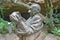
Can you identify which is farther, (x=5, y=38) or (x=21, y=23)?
(x=5, y=38)

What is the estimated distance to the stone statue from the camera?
5.04ft

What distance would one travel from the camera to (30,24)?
5.44 feet

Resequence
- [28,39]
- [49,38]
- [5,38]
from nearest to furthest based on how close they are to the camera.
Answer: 1. [28,39]
2. [49,38]
3. [5,38]

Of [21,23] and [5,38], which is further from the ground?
[21,23]

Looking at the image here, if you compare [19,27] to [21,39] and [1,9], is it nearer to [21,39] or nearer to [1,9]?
[21,39]

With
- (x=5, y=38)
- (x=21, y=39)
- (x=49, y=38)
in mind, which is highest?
(x=21, y=39)

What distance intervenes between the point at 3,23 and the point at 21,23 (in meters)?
0.94

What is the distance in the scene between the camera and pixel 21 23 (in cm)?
153

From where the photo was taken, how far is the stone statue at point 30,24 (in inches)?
60.4

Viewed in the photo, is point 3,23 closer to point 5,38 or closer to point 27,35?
point 5,38

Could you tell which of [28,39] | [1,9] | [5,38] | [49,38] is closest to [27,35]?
[28,39]

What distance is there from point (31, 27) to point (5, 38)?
2.43ft

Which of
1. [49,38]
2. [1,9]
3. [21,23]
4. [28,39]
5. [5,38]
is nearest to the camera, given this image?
[21,23]

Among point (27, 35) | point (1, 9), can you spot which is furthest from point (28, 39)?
point (1, 9)
